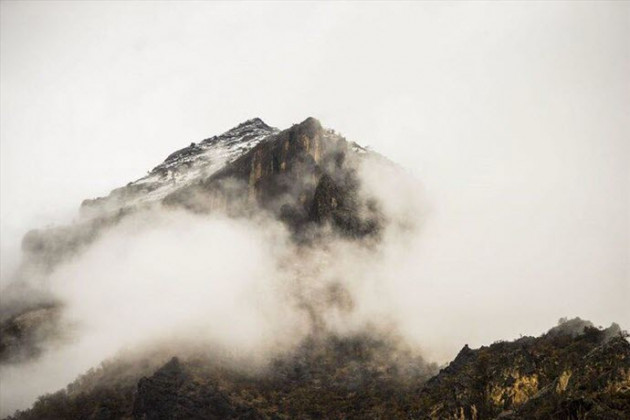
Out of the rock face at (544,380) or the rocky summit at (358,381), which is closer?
the rock face at (544,380)

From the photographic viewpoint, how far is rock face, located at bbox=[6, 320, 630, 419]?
8185 cm

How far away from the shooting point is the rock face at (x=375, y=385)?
3222 inches

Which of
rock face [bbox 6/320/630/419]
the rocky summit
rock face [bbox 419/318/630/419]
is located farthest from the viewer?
the rocky summit

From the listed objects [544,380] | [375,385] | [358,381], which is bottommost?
[544,380]

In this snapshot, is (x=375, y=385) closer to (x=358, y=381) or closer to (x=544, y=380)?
(x=358, y=381)

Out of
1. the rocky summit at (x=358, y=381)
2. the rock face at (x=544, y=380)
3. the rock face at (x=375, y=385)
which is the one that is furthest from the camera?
the rocky summit at (x=358, y=381)

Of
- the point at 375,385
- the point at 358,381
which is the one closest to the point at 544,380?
the point at 375,385

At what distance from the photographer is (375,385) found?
156 metres

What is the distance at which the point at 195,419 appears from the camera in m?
136

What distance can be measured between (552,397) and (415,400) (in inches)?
2055

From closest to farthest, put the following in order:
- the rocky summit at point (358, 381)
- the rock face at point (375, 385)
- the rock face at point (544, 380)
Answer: the rock face at point (544, 380) < the rock face at point (375, 385) < the rocky summit at point (358, 381)

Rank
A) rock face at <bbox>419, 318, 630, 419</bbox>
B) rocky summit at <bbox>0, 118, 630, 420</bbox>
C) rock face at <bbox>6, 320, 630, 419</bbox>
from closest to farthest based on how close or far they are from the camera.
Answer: rock face at <bbox>419, 318, 630, 419</bbox>
rock face at <bbox>6, 320, 630, 419</bbox>
rocky summit at <bbox>0, 118, 630, 420</bbox>

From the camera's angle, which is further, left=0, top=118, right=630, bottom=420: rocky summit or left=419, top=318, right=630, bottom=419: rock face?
left=0, top=118, right=630, bottom=420: rocky summit

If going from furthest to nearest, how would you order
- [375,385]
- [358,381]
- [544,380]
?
1. [358,381]
2. [375,385]
3. [544,380]
